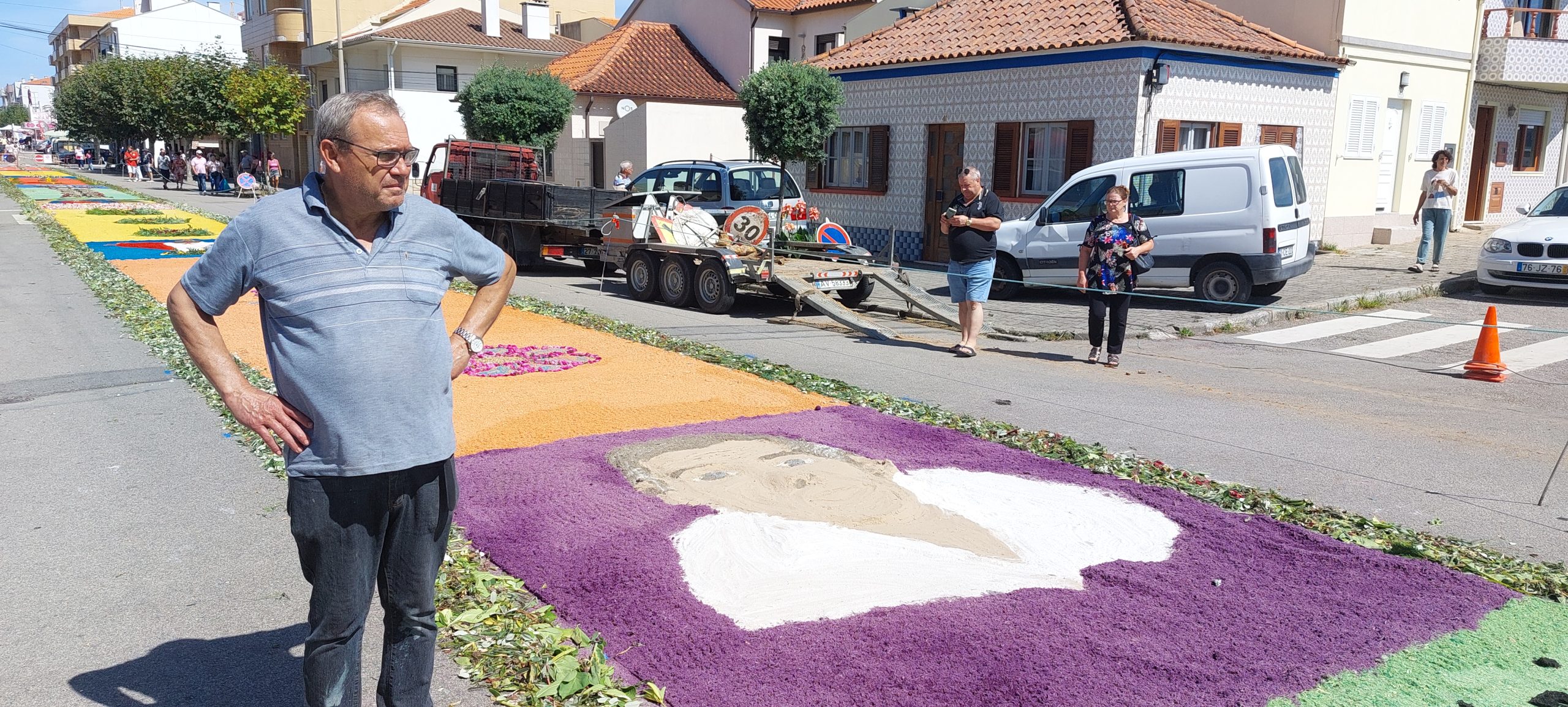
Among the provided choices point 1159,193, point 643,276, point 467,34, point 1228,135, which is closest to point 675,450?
point 643,276

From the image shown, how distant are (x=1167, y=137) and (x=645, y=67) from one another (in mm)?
20759

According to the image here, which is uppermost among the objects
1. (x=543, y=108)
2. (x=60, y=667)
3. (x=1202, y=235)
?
(x=543, y=108)

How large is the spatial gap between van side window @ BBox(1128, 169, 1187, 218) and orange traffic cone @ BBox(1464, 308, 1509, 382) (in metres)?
4.39

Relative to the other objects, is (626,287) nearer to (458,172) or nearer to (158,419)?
(458,172)

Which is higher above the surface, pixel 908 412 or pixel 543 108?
pixel 543 108

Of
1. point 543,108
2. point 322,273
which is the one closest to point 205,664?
point 322,273

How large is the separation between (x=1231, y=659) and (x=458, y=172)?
728 inches

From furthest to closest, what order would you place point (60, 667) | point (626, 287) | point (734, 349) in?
point (626, 287)
point (734, 349)
point (60, 667)

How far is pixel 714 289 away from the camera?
535 inches

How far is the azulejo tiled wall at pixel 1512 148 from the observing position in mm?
22969

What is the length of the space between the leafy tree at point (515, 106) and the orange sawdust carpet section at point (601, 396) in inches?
769

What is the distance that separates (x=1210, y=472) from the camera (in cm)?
671

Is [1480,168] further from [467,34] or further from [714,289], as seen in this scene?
[467,34]

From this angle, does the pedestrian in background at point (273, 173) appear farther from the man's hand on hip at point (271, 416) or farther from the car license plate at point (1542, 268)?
the man's hand on hip at point (271, 416)
